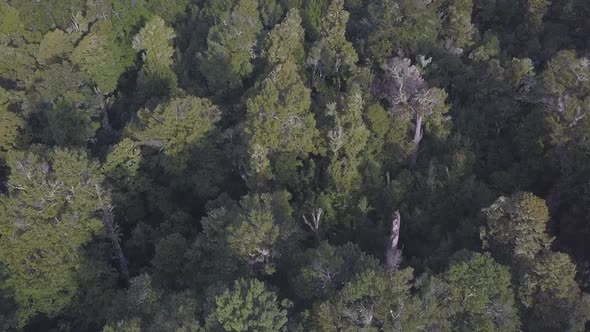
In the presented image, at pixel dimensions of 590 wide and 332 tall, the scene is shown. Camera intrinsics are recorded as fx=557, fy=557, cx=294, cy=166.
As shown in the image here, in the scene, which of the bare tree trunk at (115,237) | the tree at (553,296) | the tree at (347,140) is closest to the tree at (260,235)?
the tree at (347,140)

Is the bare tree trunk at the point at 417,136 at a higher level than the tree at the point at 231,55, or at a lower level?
lower

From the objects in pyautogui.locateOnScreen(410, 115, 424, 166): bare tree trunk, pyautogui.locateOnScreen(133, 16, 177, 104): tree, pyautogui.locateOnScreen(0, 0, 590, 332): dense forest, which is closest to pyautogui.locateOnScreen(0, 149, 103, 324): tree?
pyautogui.locateOnScreen(0, 0, 590, 332): dense forest

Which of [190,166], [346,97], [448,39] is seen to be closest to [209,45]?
[190,166]

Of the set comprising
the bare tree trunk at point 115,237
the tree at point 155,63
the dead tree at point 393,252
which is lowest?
the bare tree trunk at point 115,237

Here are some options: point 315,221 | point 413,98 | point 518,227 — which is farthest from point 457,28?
point 518,227

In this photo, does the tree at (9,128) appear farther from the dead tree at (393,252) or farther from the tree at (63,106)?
the dead tree at (393,252)

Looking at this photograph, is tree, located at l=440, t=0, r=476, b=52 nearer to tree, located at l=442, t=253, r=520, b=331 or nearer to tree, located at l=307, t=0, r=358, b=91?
tree, located at l=307, t=0, r=358, b=91

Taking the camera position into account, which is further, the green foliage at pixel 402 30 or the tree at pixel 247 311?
the green foliage at pixel 402 30
